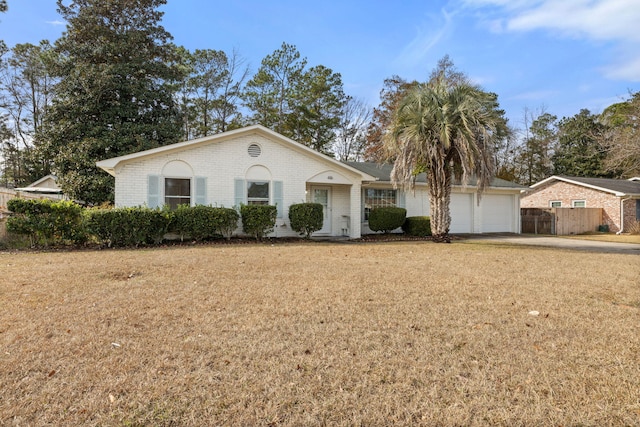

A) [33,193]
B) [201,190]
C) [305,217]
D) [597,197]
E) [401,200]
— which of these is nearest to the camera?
[201,190]

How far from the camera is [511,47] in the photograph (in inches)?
492

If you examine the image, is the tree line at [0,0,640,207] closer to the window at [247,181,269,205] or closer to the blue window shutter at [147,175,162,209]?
the window at [247,181,269,205]

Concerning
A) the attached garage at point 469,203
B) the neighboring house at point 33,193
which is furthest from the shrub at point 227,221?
the attached garage at point 469,203

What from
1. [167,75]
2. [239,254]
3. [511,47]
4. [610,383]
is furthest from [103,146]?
[610,383]

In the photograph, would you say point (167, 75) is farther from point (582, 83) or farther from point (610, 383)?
point (610, 383)

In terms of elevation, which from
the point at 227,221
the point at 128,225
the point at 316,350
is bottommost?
the point at 316,350

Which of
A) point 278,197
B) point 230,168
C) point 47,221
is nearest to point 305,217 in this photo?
point 278,197

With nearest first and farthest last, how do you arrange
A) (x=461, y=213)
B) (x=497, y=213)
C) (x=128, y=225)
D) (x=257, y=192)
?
(x=128, y=225)
(x=257, y=192)
(x=461, y=213)
(x=497, y=213)

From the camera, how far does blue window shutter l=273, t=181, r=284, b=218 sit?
14078mm

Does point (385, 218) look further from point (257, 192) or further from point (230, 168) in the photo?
point (230, 168)

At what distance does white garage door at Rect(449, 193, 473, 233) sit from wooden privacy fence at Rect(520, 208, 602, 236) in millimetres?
5510

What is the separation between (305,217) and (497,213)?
499 inches

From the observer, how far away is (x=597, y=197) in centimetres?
2281

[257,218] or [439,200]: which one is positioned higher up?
[439,200]
